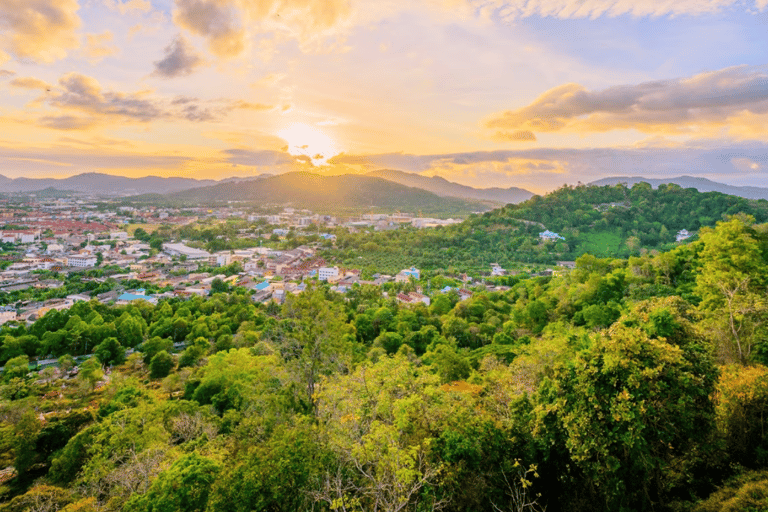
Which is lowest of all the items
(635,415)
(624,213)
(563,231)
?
(635,415)

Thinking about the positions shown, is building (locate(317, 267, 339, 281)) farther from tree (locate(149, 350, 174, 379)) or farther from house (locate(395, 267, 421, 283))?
tree (locate(149, 350, 174, 379))

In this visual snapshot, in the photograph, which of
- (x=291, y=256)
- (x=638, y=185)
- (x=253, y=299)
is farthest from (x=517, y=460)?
(x=638, y=185)

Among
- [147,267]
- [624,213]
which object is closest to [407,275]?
[147,267]

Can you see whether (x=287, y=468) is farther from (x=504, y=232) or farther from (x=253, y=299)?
(x=504, y=232)

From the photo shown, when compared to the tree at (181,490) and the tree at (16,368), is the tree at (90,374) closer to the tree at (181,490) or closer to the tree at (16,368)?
the tree at (16,368)

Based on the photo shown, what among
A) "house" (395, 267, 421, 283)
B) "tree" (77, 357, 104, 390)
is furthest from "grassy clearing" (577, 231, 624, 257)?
"tree" (77, 357, 104, 390)

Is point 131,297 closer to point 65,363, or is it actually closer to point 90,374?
point 65,363

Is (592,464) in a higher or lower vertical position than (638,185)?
lower
